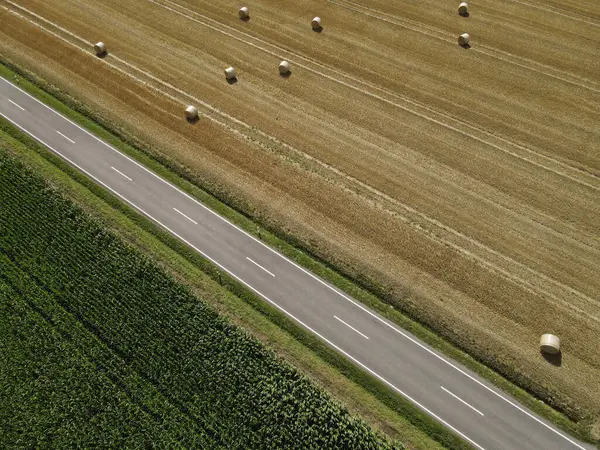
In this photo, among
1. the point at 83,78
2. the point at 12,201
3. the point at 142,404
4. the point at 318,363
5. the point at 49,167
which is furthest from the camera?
the point at 83,78

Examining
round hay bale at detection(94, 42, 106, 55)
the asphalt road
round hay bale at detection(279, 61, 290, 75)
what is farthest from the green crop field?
round hay bale at detection(94, 42, 106, 55)

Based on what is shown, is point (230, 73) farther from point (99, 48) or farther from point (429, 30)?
point (429, 30)

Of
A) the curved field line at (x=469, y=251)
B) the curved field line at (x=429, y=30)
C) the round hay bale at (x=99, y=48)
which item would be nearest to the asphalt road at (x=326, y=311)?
the curved field line at (x=469, y=251)

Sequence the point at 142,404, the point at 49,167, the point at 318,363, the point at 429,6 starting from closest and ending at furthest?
the point at 142,404
the point at 318,363
the point at 49,167
the point at 429,6

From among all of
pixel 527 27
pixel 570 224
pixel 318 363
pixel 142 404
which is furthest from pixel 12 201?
pixel 527 27

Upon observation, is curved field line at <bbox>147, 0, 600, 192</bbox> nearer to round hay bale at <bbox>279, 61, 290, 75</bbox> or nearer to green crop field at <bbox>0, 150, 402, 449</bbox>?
round hay bale at <bbox>279, 61, 290, 75</bbox>

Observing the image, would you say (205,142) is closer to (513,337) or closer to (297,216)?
(297,216)

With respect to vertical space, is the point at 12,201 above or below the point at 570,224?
below

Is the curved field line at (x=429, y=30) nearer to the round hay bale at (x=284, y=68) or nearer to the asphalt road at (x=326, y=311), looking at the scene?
the round hay bale at (x=284, y=68)
